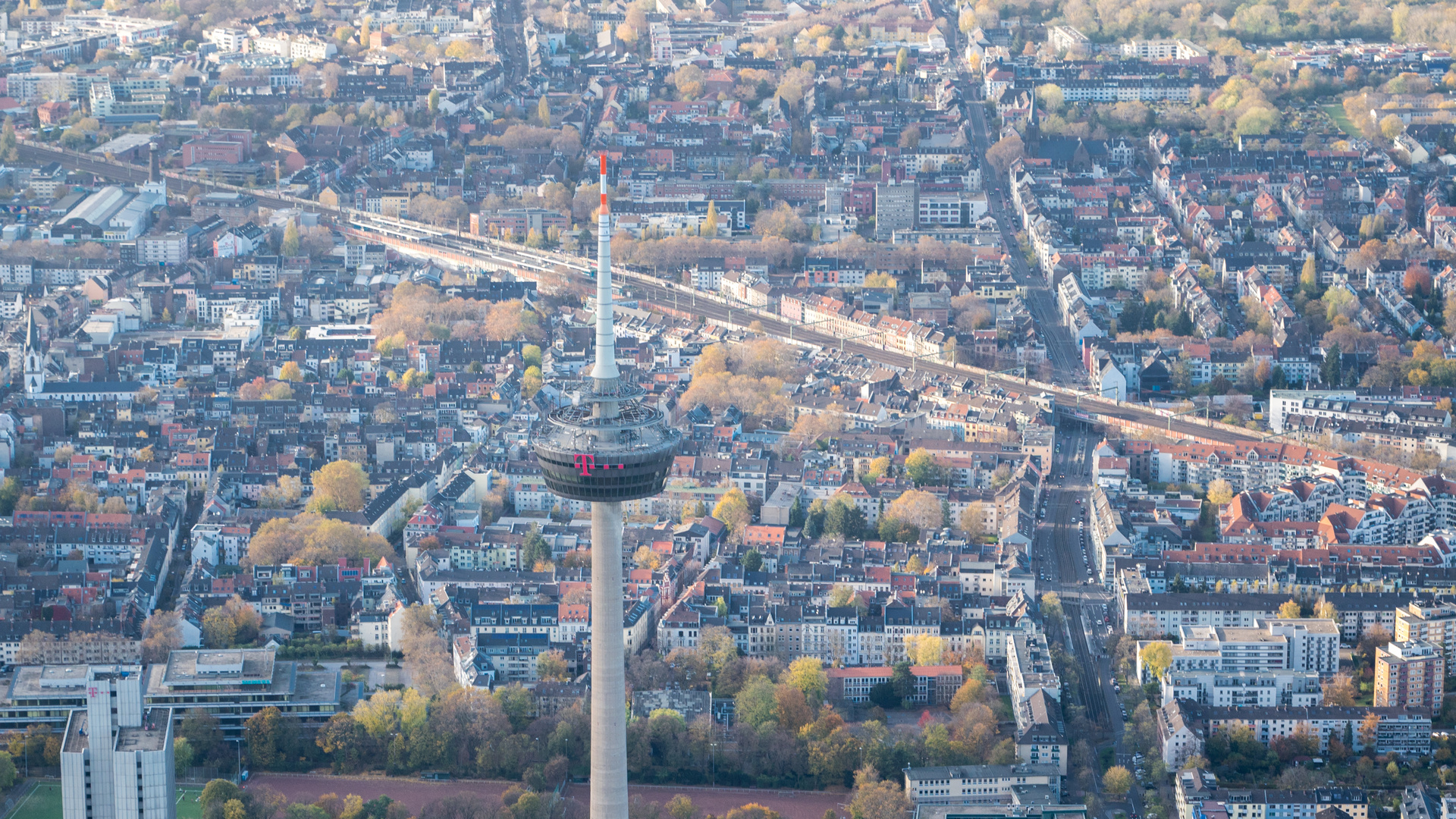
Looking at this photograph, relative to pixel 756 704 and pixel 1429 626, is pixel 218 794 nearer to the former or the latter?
pixel 756 704

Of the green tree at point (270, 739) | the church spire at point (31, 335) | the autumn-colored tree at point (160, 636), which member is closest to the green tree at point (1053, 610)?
the green tree at point (270, 739)

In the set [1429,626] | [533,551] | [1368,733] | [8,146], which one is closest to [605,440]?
[533,551]

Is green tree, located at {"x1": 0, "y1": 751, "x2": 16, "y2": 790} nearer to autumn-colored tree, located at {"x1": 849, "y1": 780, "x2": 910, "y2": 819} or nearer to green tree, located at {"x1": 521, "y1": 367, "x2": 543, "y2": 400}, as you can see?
autumn-colored tree, located at {"x1": 849, "y1": 780, "x2": 910, "y2": 819}

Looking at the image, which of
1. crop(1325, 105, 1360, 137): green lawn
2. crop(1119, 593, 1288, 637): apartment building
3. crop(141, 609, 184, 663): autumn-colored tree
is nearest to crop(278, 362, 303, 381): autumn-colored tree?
crop(141, 609, 184, 663): autumn-colored tree

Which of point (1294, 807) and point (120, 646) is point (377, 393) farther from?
point (1294, 807)

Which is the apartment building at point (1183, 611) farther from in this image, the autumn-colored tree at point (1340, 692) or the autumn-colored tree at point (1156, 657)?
the autumn-colored tree at point (1340, 692)

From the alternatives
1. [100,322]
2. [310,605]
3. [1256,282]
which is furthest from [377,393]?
[1256,282]
